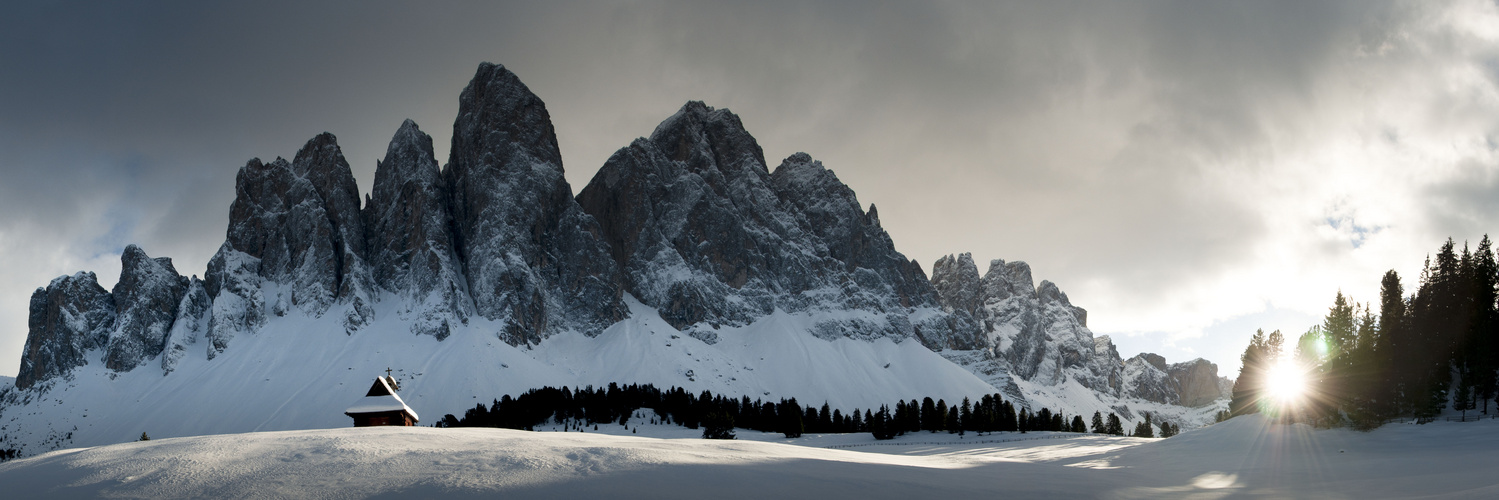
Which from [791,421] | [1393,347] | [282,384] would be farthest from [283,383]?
[1393,347]

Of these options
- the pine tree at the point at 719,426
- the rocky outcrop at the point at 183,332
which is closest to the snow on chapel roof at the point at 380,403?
the pine tree at the point at 719,426

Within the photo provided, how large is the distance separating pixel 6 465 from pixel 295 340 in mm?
185381

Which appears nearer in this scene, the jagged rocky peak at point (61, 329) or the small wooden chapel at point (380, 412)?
the small wooden chapel at point (380, 412)

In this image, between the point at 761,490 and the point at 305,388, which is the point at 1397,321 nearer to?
the point at 761,490

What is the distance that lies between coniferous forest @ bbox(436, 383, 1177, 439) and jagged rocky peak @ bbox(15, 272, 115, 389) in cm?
11935

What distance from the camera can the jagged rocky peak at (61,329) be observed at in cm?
18812

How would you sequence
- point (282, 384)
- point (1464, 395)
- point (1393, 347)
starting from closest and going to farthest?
1. point (1464, 395)
2. point (1393, 347)
3. point (282, 384)

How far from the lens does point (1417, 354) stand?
2223 inches

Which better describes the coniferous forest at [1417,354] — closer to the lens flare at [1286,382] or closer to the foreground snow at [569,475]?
the lens flare at [1286,382]

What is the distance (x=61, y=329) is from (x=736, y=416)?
6879 inches

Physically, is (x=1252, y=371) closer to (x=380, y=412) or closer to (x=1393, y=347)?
(x=1393, y=347)

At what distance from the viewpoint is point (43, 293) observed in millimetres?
195875

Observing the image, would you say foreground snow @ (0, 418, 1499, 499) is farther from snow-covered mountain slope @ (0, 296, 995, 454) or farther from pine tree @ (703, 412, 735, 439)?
snow-covered mountain slope @ (0, 296, 995, 454)

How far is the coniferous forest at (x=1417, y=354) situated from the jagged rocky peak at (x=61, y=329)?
24488 centimetres
